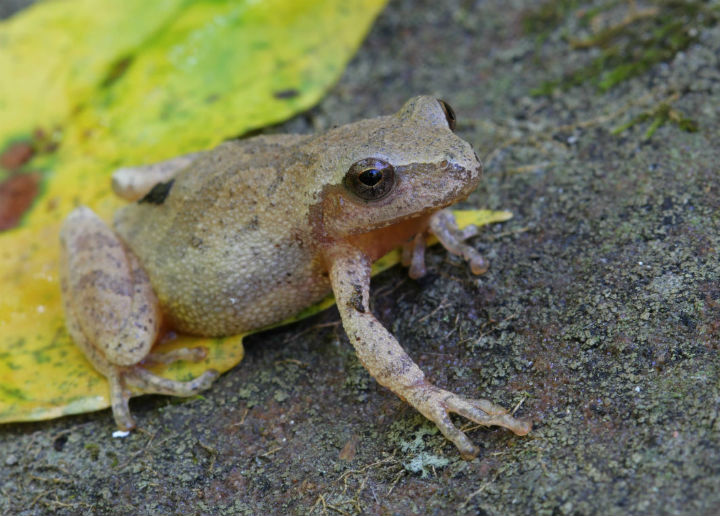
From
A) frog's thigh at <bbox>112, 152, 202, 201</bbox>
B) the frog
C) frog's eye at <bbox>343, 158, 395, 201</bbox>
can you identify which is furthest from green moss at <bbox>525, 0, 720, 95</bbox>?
frog's thigh at <bbox>112, 152, 202, 201</bbox>

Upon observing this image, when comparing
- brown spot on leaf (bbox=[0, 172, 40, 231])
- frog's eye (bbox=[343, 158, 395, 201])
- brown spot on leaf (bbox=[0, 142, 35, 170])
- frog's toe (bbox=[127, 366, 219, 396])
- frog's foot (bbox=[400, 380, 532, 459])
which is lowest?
frog's toe (bbox=[127, 366, 219, 396])

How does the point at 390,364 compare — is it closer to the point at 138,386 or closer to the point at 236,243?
the point at 236,243

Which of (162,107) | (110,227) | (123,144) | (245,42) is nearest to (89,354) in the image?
(110,227)

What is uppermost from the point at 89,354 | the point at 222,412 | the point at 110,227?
the point at 110,227

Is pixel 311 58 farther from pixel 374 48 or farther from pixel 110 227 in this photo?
pixel 110 227

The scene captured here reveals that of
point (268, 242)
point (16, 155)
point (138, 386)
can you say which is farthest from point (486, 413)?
point (16, 155)

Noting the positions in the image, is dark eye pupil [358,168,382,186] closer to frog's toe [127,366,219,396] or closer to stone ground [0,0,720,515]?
stone ground [0,0,720,515]
